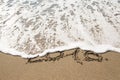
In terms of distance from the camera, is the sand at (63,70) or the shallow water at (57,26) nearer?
the sand at (63,70)

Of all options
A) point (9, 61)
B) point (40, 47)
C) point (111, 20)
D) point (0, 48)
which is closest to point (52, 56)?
point (40, 47)

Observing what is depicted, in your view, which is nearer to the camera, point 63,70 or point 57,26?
point 63,70

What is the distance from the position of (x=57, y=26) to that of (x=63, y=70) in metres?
0.69

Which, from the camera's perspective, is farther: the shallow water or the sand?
the shallow water

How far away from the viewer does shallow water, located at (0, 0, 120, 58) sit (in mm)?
1763

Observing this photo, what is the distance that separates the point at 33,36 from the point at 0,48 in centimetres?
34

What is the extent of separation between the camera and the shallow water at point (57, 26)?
176cm

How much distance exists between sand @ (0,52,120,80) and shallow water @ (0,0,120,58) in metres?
0.14

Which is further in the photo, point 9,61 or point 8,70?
point 9,61

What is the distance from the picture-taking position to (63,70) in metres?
1.49

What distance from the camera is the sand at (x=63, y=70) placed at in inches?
55.9

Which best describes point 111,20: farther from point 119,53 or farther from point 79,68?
point 79,68

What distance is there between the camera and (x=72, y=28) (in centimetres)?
199

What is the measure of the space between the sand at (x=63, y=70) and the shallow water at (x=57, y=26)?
0.14m
